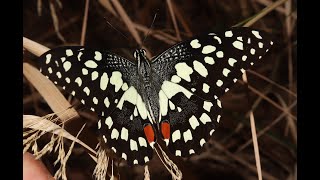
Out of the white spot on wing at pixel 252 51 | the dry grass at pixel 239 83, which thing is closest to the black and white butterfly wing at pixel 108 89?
the white spot on wing at pixel 252 51

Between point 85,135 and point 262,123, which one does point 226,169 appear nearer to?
point 262,123

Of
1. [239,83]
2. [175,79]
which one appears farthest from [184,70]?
[239,83]

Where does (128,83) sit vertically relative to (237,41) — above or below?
below

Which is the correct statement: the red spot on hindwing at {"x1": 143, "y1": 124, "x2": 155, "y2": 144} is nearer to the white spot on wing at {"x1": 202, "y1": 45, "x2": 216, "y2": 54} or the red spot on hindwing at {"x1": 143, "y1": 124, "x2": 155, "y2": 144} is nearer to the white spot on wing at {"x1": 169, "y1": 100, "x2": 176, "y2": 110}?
the white spot on wing at {"x1": 169, "y1": 100, "x2": 176, "y2": 110}

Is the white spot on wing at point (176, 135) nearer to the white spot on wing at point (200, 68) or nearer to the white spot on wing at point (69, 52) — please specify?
the white spot on wing at point (200, 68)

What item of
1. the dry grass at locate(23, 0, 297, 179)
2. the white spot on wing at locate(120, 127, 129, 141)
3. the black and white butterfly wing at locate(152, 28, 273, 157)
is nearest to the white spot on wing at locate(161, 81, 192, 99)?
the black and white butterfly wing at locate(152, 28, 273, 157)
